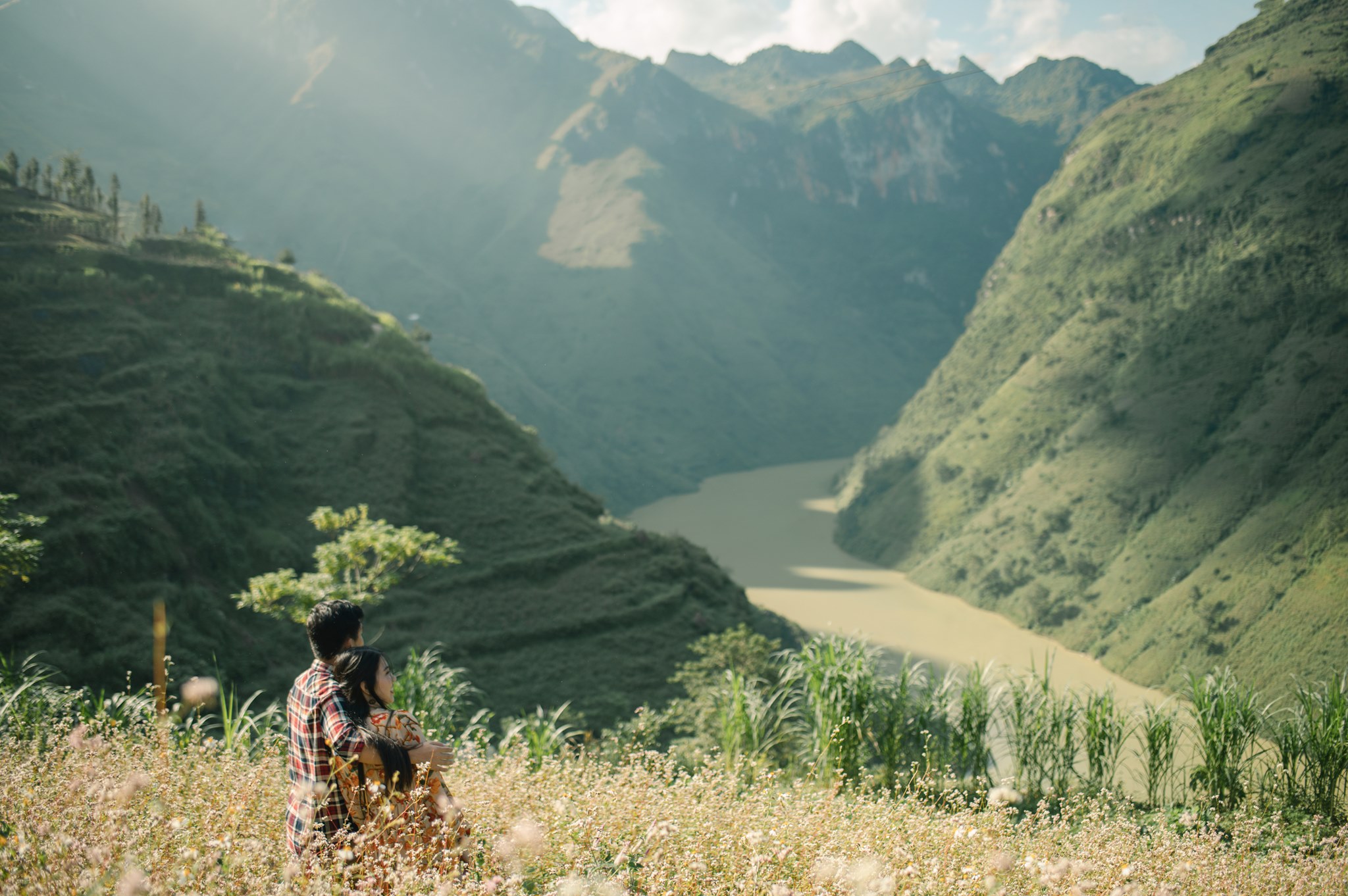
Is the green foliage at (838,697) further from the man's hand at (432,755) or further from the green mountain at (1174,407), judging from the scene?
the green mountain at (1174,407)

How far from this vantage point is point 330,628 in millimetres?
3998

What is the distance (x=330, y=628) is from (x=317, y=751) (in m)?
0.57

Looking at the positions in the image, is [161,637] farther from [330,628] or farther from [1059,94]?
[1059,94]

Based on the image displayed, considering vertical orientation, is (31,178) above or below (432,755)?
above

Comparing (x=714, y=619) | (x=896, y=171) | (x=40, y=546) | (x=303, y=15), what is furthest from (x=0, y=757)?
(x=896, y=171)

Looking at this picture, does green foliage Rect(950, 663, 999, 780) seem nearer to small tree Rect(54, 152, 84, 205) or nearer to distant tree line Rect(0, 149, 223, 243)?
distant tree line Rect(0, 149, 223, 243)

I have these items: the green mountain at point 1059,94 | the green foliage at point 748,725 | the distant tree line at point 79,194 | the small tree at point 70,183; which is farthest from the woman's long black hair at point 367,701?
the green mountain at point 1059,94

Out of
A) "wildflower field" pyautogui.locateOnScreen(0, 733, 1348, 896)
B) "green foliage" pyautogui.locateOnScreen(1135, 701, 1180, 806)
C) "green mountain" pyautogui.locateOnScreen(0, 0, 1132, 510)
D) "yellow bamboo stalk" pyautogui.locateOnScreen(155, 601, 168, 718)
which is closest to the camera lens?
"wildflower field" pyautogui.locateOnScreen(0, 733, 1348, 896)

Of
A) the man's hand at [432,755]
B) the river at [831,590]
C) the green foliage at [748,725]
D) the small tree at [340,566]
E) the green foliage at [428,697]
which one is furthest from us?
the river at [831,590]

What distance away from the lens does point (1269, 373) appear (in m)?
33.9

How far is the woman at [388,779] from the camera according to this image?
384 cm

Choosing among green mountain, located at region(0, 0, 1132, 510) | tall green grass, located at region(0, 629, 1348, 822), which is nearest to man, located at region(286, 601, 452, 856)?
tall green grass, located at region(0, 629, 1348, 822)

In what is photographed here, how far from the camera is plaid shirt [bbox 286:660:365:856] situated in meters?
3.84

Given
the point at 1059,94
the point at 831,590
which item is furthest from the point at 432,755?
the point at 1059,94
